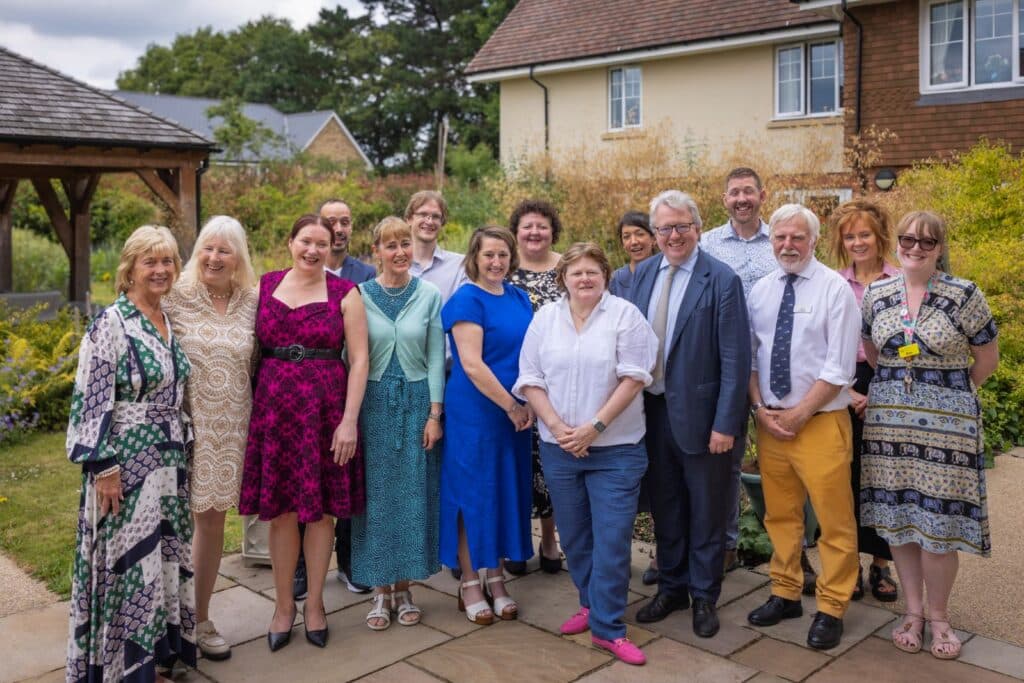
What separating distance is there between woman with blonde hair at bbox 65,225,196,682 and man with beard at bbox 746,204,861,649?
2588 mm

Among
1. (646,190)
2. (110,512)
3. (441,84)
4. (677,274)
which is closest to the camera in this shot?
(110,512)

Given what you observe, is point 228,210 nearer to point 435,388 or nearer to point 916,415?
point 435,388

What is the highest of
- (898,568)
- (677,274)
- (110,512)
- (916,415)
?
(677,274)

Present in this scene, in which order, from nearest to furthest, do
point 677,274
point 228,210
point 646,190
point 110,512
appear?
point 110,512
point 677,274
point 646,190
point 228,210

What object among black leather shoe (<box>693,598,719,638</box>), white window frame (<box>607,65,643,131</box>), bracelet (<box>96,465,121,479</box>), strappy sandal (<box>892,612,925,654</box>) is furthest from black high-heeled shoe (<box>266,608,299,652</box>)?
white window frame (<box>607,65,643,131</box>)

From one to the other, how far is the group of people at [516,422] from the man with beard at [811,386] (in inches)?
0.5

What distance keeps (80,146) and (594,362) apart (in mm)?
10329

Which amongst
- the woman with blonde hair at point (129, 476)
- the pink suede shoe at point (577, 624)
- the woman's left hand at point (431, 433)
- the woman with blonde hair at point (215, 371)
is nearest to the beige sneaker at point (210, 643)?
the woman with blonde hair at point (215, 371)

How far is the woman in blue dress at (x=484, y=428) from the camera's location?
437cm

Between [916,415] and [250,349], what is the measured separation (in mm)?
2952

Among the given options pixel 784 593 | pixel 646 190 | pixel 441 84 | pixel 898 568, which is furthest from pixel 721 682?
pixel 441 84

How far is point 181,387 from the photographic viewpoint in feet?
12.5

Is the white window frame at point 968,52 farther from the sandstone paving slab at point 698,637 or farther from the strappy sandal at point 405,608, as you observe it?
the strappy sandal at point 405,608

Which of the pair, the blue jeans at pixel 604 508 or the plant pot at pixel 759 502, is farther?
the plant pot at pixel 759 502
